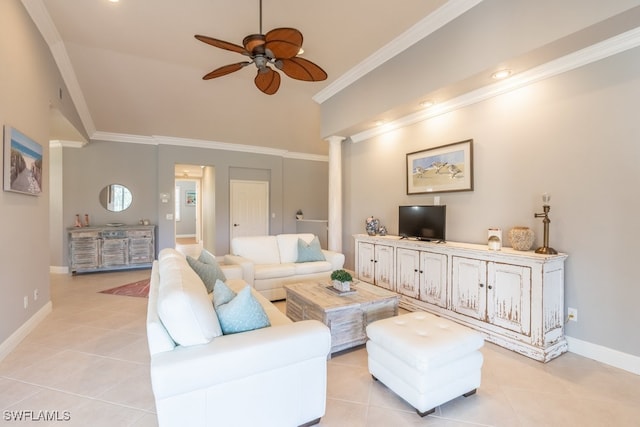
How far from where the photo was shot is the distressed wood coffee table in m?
2.68

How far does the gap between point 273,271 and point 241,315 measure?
2306 millimetres

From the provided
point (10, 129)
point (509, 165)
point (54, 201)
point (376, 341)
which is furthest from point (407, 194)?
point (54, 201)

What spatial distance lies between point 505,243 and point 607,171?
1079mm

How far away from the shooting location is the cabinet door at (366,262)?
177 inches

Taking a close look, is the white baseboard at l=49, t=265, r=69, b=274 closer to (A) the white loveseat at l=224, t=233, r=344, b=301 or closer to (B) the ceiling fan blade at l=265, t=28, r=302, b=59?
(A) the white loveseat at l=224, t=233, r=344, b=301

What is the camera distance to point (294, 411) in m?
1.68

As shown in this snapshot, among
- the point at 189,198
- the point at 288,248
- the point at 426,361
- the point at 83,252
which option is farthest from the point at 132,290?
the point at 189,198

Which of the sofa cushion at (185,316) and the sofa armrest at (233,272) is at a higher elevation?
the sofa cushion at (185,316)

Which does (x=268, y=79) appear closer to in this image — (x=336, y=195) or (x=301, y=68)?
(x=301, y=68)

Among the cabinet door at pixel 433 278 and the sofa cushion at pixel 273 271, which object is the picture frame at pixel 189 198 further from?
the cabinet door at pixel 433 278

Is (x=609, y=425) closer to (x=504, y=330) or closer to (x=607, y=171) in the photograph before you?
(x=504, y=330)

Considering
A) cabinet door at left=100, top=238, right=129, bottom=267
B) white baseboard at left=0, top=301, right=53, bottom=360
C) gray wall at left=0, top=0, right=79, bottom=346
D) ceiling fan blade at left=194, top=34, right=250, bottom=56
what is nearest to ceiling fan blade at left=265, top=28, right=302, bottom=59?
ceiling fan blade at left=194, top=34, right=250, bottom=56

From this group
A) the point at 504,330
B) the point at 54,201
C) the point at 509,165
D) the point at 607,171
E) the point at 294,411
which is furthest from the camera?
the point at 54,201

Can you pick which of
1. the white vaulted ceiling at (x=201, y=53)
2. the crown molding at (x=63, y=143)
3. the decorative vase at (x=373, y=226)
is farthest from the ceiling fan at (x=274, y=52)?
the crown molding at (x=63, y=143)
